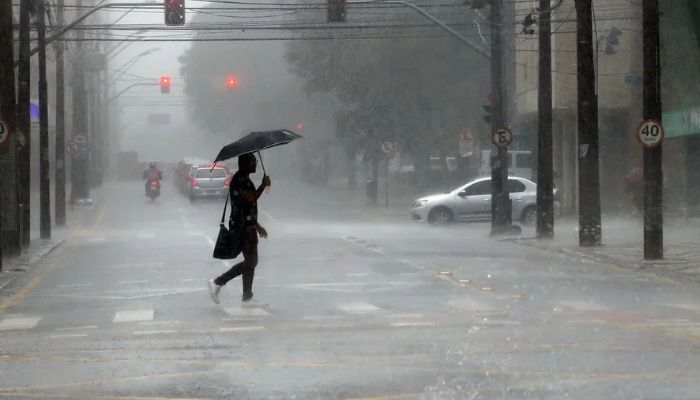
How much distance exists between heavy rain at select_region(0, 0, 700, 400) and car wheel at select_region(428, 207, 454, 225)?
0.09m

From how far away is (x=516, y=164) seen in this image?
56.4m

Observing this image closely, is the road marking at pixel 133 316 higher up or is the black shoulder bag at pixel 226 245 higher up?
the black shoulder bag at pixel 226 245

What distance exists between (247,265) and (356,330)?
3.36 m

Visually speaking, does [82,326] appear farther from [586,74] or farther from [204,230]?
[204,230]

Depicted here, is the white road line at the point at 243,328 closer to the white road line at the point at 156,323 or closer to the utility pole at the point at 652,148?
the white road line at the point at 156,323

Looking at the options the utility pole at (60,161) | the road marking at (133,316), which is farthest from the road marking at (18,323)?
the utility pole at (60,161)

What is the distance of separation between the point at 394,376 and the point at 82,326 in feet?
17.7

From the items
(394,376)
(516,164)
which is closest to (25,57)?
A: (394,376)

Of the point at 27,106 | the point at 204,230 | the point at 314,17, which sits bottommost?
the point at 204,230

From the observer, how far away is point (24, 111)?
1208 inches

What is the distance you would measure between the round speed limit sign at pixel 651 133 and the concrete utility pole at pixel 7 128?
1100 centimetres

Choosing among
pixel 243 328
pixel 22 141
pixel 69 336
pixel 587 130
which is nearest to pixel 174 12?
pixel 22 141

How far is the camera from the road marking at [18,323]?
48.1 feet

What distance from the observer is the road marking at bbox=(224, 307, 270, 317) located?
15320 mm
